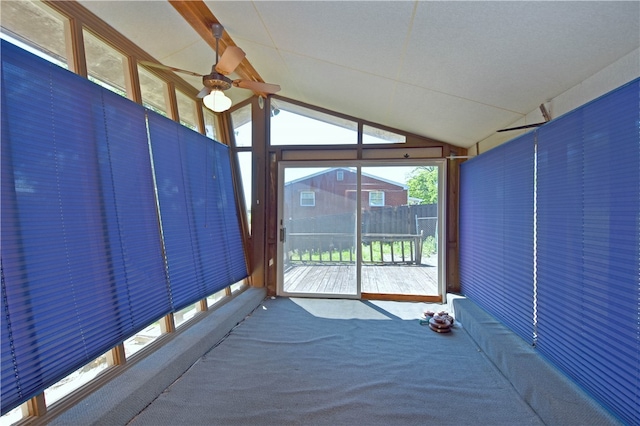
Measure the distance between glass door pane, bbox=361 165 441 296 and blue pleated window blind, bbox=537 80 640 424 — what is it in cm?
211

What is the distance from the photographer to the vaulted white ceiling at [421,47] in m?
1.64

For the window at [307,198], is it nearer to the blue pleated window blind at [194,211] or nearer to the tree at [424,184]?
the blue pleated window blind at [194,211]

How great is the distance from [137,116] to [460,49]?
2.66 meters

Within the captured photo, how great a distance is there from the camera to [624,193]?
155 cm

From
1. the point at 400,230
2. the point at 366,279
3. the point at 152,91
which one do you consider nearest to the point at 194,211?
the point at 152,91

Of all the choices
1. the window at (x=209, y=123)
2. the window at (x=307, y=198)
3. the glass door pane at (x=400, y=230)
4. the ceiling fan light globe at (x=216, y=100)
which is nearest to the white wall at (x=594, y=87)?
the glass door pane at (x=400, y=230)

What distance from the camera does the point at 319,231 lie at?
4.57 meters

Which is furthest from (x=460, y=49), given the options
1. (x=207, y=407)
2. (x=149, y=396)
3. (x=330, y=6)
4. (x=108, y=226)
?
(x=149, y=396)

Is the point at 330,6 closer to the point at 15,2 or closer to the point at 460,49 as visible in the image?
the point at 460,49

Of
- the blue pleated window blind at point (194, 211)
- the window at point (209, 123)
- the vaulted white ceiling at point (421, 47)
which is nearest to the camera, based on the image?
the vaulted white ceiling at point (421, 47)

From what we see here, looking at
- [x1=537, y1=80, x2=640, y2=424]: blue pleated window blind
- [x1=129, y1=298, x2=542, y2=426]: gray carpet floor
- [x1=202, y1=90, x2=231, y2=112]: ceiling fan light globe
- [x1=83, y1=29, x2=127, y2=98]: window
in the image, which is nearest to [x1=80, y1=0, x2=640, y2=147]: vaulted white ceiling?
[x1=83, y1=29, x2=127, y2=98]: window

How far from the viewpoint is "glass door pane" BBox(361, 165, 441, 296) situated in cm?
438

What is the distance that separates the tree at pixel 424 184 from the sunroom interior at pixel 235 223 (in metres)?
0.40

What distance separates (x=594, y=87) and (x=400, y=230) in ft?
9.18
